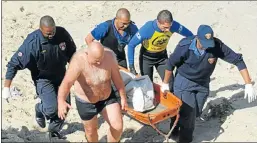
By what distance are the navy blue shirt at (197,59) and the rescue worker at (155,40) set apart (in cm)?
56

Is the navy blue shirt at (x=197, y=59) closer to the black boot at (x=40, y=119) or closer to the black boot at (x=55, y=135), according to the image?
the black boot at (x=55, y=135)

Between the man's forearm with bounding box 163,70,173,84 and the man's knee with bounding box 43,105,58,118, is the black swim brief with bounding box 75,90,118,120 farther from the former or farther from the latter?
the man's forearm with bounding box 163,70,173,84

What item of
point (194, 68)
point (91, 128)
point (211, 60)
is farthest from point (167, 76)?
point (91, 128)

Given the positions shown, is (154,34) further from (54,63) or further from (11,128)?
(11,128)

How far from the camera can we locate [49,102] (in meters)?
7.84

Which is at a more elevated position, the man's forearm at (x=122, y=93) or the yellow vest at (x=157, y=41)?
the yellow vest at (x=157, y=41)

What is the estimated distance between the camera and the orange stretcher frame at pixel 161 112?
7273 mm

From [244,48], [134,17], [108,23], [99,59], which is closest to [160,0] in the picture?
[134,17]

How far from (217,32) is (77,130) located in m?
4.38

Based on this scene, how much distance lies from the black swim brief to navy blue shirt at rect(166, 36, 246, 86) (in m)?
1.07

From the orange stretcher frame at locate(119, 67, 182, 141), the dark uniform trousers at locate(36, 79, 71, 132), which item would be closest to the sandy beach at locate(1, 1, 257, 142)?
the dark uniform trousers at locate(36, 79, 71, 132)

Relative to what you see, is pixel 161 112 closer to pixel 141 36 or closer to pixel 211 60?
pixel 211 60

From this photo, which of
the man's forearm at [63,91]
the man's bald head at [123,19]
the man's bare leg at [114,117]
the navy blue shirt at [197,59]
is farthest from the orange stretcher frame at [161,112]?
the man's forearm at [63,91]

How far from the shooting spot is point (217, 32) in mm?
11688
